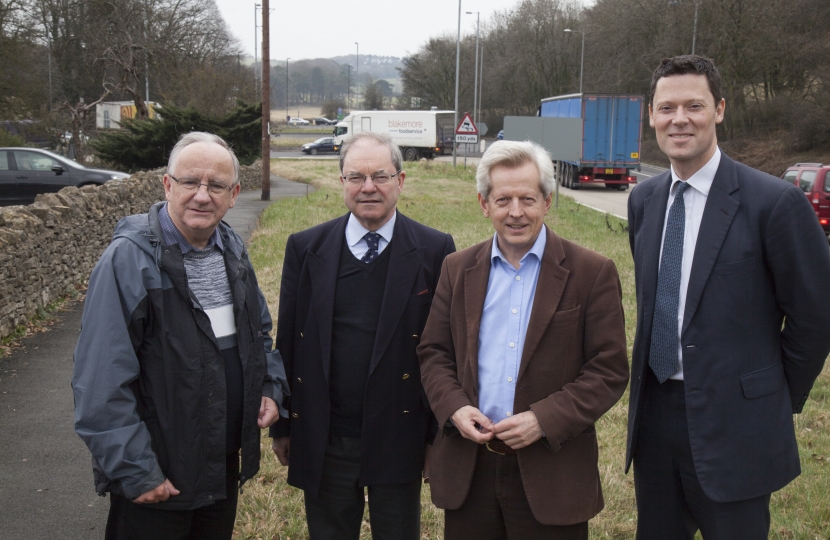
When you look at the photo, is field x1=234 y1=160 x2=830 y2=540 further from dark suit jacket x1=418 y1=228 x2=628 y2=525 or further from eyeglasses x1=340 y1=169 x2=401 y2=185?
eyeglasses x1=340 y1=169 x2=401 y2=185

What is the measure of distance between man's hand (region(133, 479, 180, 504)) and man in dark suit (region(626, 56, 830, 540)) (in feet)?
5.77

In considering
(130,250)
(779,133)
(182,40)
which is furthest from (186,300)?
(182,40)

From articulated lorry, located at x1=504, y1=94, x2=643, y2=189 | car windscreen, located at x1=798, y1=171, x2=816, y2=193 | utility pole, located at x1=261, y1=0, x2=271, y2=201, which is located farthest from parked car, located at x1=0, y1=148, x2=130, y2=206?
articulated lorry, located at x1=504, y1=94, x2=643, y2=189

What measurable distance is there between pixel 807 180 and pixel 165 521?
15604 millimetres

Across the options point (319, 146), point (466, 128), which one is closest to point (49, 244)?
point (466, 128)

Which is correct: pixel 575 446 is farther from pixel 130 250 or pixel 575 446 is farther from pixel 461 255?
pixel 130 250

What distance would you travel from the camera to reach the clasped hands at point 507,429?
2.57 metres

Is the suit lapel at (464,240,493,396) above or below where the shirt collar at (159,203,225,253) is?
below

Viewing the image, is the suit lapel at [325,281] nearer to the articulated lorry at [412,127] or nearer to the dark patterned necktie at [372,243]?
the dark patterned necktie at [372,243]

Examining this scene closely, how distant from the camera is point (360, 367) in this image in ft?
10.2

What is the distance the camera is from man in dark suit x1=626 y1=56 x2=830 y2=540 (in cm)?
263

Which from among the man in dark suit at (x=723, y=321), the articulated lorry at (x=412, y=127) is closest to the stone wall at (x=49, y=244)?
the man in dark suit at (x=723, y=321)

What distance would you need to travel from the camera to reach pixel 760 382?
2.66m

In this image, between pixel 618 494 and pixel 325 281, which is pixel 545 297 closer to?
pixel 325 281
